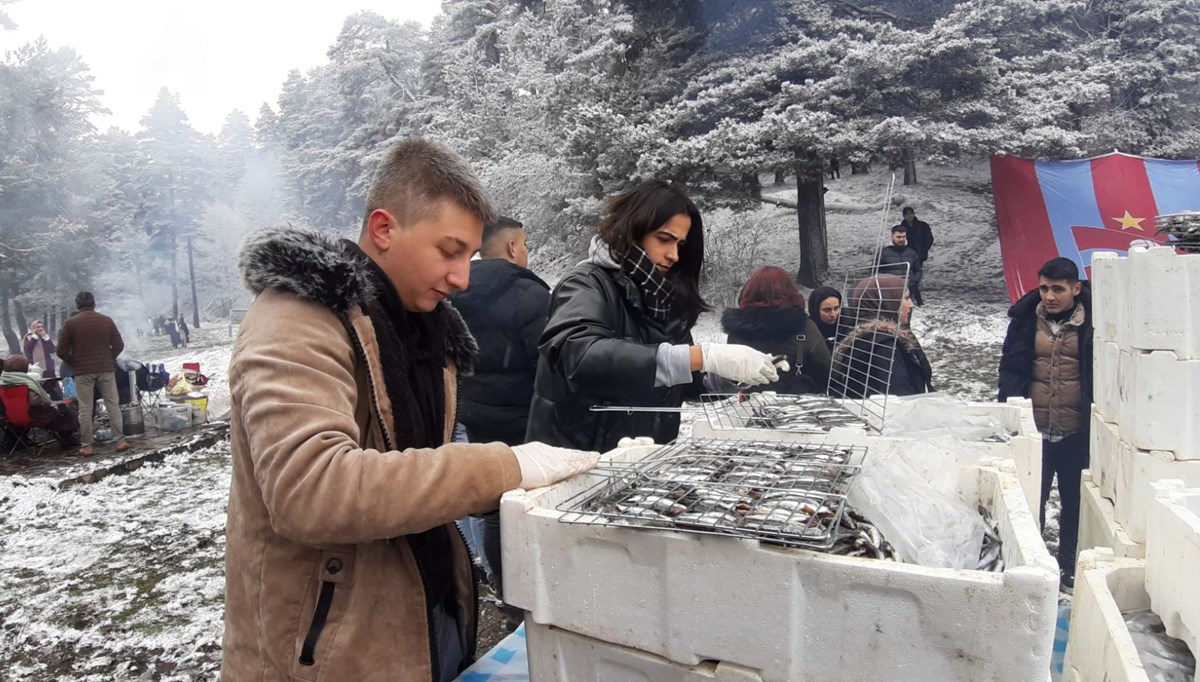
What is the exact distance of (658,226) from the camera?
8.86 ft

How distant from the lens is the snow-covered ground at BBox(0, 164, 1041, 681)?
155 inches

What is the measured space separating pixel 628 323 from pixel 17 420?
1002 centimetres

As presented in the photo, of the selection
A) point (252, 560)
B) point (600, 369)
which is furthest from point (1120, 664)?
point (252, 560)

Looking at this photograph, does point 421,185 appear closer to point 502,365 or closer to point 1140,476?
point 502,365

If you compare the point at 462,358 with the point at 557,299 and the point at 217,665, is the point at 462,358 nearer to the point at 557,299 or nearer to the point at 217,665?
the point at 557,299

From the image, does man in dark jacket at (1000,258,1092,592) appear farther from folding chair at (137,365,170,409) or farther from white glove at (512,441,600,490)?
folding chair at (137,365,170,409)

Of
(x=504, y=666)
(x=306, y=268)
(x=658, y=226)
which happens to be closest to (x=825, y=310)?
(x=658, y=226)

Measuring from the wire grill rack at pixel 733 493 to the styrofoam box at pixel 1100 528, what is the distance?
1.52m

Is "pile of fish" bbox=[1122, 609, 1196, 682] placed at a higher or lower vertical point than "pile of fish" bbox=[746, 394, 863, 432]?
lower

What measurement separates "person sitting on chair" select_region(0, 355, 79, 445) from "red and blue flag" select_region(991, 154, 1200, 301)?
1339 centimetres

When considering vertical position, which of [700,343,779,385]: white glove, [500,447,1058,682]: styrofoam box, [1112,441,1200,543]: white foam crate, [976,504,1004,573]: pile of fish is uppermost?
[700,343,779,385]: white glove

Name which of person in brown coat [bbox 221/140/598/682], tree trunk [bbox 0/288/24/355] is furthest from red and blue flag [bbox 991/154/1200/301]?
tree trunk [bbox 0/288/24/355]

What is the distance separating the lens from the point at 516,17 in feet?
71.5

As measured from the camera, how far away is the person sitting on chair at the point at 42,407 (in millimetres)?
8968
